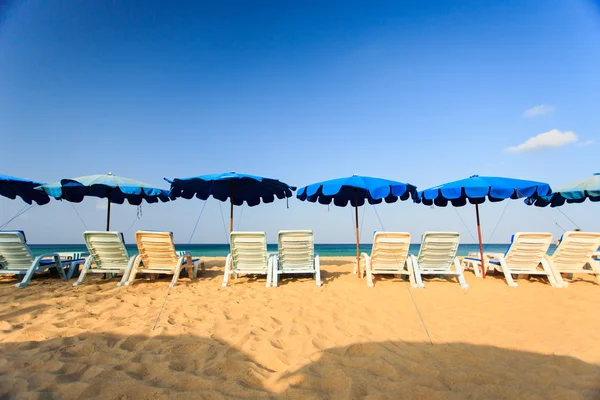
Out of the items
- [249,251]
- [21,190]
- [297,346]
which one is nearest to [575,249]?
[297,346]

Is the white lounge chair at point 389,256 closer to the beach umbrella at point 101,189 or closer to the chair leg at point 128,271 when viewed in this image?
the chair leg at point 128,271

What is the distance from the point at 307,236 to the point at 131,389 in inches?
150

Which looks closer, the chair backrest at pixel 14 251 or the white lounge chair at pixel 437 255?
the chair backrest at pixel 14 251

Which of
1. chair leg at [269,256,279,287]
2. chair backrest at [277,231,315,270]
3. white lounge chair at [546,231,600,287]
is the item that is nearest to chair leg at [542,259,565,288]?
white lounge chair at [546,231,600,287]

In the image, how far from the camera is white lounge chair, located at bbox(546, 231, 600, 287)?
17.9ft

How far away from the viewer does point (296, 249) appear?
219 inches

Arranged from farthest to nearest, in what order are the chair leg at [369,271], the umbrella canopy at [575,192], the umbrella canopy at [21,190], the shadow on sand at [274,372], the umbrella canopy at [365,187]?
1. the umbrella canopy at [575,192]
2. the umbrella canopy at [21,190]
3. the umbrella canopy at [365,187]
4. the chair leg at [369,271]
5. the shadow on sand at [274,372]

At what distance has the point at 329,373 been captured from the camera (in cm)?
218

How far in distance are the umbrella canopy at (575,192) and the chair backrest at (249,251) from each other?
741cm

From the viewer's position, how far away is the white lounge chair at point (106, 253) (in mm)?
5348

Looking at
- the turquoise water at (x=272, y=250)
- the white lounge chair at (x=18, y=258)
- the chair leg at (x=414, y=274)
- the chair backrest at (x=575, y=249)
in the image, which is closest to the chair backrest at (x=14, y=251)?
the white lounge chair at (x=18, y=258)

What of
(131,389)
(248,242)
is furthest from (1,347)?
(248,242)

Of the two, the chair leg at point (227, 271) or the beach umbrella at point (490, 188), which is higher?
the beach umbrella at point (490, 188)

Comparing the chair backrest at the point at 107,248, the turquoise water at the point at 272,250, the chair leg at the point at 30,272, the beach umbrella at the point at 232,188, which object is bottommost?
the turquoise water at the point at 272,250
